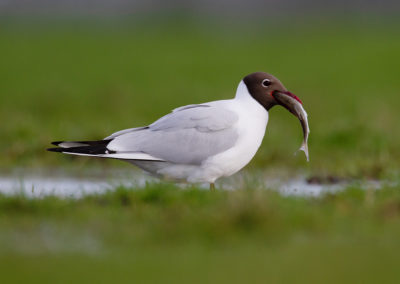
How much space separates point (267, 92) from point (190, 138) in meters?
0.80

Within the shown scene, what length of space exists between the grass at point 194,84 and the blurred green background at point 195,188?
0.12 feet

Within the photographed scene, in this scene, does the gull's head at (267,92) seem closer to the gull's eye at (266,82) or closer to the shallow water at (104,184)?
the gull's eye at (266,82)

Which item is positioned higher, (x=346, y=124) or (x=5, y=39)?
(x=5, y=39)

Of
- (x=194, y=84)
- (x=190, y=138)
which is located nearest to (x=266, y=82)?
(x=190, y=138)

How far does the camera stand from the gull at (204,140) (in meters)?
6.86

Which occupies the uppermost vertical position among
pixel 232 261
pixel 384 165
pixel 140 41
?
pixel 140 41

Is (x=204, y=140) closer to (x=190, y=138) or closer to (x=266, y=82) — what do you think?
(x=190, y=138)

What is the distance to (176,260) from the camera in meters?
4.93

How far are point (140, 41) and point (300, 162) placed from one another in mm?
19740

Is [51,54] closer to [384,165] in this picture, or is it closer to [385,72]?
[385,72]

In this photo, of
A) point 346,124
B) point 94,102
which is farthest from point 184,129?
point 94,102

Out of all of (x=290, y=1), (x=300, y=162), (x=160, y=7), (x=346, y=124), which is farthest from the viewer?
(x=290, y=1)

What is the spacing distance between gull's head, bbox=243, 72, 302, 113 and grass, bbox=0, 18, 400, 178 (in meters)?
1.25

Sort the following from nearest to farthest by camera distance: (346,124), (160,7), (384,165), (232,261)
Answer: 1. (232,261)
2. (384,165)
3. (346,124)
4. (160,7)
